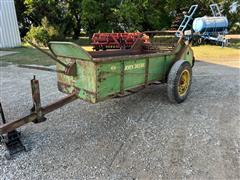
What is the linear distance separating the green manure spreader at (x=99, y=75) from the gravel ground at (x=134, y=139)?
46 cm

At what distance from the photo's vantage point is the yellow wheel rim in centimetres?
497

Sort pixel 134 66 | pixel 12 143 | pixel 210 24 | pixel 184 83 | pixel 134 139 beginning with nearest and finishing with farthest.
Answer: pixel 12 143
pixel 134 139
pixel 134 66
pixel 184 83
pixel 210 24

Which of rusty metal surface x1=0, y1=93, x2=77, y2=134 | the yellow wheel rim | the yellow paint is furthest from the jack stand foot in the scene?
the yellow wheel rim

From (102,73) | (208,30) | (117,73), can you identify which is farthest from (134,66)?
(208,30)

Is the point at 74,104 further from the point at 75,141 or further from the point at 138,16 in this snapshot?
the point at 138,16

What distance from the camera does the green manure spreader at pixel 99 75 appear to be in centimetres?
321

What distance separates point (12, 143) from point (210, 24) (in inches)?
538

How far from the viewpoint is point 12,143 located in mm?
3316

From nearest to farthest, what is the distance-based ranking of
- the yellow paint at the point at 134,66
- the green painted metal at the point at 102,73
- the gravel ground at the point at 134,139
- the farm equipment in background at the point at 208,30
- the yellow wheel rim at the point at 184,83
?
1. the gravel ground at the point at 134,139
2. the green painted metal at the point at 102,73
3. the yellow paint at the point at 134,66
4. the yellow wheel rim at the point at 184,83
5. the farm equipment in background at the point at 208,30

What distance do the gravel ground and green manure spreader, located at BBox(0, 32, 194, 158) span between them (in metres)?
0.46

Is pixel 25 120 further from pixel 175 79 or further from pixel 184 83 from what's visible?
pixel 184 83

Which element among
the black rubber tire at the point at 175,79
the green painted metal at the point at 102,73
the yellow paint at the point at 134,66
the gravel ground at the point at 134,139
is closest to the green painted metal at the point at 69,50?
the green painted metal at the point at 102,73

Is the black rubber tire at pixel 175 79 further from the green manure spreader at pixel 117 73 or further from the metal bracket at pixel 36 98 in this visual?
the metal bracket at pixel 36 98

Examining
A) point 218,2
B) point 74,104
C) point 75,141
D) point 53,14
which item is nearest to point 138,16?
point 218,2
